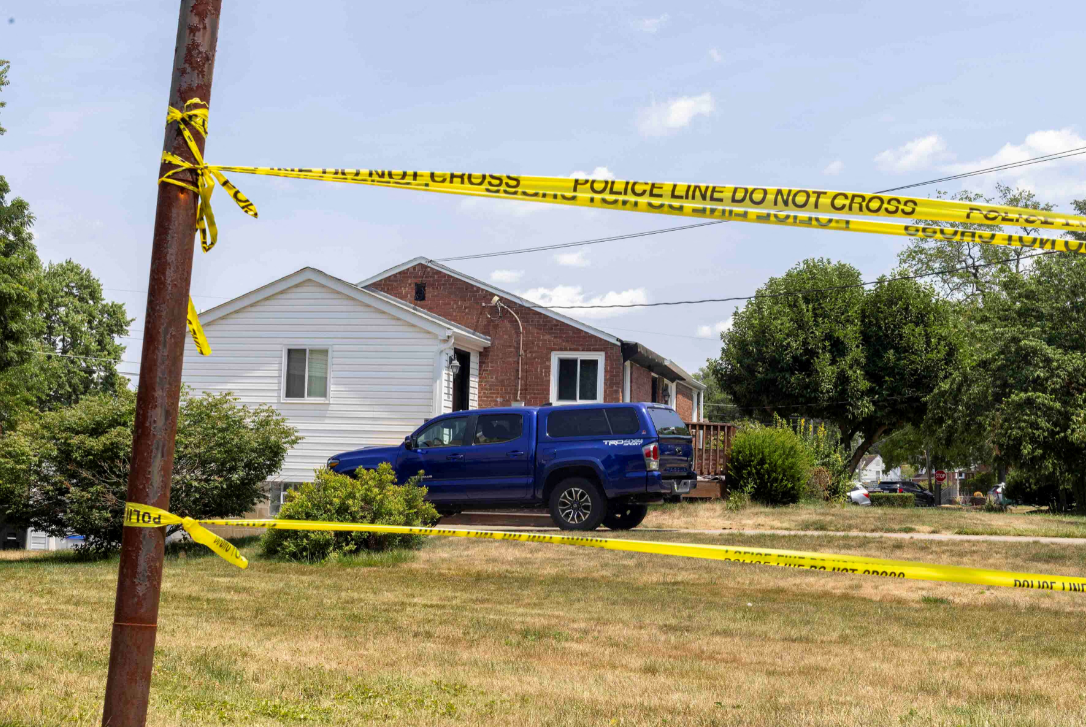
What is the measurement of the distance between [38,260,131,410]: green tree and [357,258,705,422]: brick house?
32.6 meters

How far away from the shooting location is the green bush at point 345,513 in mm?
13273

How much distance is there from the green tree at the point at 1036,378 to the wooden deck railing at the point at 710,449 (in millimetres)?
11934

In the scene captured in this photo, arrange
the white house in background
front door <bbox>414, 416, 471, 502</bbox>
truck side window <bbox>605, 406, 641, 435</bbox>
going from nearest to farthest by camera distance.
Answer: truck side window <bbox>605, 406, 641, 435</bbox> → front door <bbox>414, 416, 471, 502</bbox> → the white house in background

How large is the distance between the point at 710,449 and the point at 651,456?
7.91 meters

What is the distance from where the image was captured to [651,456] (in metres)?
15.6

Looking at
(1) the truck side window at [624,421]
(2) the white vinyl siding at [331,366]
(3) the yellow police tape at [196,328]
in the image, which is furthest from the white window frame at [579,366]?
(3) the yellow police tape at [196,328]

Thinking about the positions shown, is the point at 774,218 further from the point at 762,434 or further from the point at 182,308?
the point at 762,434

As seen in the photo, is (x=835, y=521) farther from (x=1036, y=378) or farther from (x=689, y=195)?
(x=1036, y=378)

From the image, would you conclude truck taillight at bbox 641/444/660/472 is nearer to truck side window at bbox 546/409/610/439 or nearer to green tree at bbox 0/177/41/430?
truck side window at bbox 546/409/610/439

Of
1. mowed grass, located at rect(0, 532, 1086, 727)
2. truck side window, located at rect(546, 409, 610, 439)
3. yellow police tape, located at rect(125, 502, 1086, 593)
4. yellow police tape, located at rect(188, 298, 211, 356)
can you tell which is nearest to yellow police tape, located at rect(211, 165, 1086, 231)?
yellow police tape, located at rect(188, 298, 211, 356)

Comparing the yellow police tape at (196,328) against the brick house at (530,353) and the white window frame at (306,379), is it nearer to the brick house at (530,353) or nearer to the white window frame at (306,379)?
the white window frame at (306,379)

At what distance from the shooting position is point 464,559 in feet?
43.5

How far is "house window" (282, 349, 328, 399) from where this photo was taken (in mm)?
24125

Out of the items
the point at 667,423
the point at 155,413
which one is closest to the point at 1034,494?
the point at 667,423
